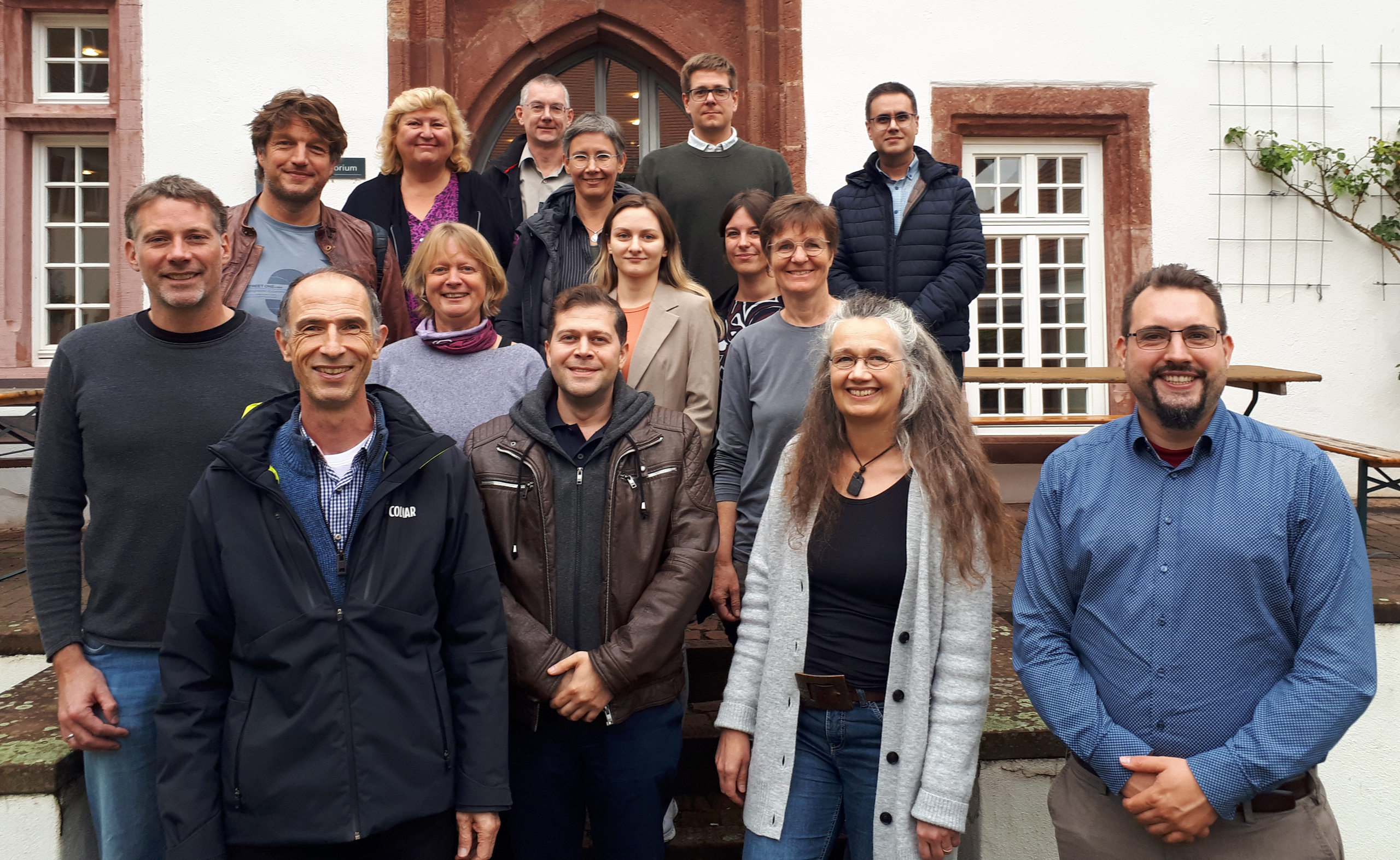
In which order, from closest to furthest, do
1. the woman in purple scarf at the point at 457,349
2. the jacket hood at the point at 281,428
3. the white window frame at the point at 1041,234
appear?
the jacket hood at the point at 281,428 < the woman in purple scarf at the point at 457,349 < the white window frame at the point at 1041,234

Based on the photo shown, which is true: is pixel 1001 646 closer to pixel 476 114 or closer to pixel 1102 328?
pixel 1102 328

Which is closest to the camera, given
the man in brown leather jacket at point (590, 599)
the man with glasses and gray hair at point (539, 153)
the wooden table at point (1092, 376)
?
the man in brown leather jacket at point (590, 599)

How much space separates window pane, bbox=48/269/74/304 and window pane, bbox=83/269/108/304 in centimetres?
8

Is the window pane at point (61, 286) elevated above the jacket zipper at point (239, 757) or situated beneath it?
elevated above

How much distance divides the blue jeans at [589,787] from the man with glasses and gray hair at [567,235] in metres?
1.59

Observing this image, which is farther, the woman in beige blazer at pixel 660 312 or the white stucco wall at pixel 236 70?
the white stucco wall at pixel 236 70

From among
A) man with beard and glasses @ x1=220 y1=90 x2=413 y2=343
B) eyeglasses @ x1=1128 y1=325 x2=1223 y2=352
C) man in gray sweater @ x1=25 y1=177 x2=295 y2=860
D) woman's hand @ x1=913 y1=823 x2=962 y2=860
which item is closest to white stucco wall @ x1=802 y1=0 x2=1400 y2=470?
man with beard and glasses @ x1=220 y1=90 x2=413 y2=343

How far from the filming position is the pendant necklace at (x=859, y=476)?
2328 millimetres

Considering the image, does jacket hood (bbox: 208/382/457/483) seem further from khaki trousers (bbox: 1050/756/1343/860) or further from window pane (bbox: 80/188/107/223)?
window pane (bbox: 80/188/107/223)

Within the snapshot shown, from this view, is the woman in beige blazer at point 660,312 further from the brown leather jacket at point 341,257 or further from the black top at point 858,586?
the black top at point 858,586

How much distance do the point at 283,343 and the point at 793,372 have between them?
140 cm

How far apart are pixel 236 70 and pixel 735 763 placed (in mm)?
6230

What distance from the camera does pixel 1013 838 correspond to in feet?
9.95

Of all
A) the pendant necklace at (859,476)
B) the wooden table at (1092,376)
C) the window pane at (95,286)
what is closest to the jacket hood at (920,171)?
the wooden table at (1092,376)
